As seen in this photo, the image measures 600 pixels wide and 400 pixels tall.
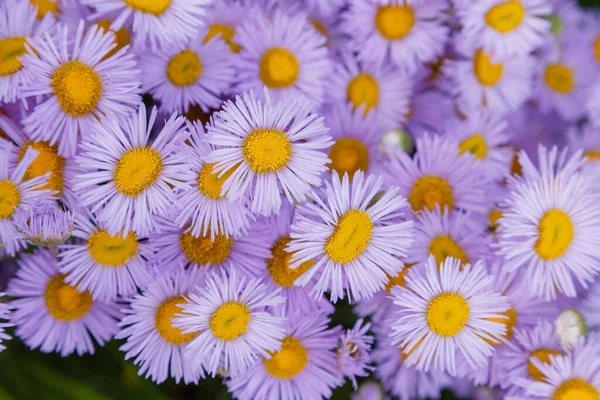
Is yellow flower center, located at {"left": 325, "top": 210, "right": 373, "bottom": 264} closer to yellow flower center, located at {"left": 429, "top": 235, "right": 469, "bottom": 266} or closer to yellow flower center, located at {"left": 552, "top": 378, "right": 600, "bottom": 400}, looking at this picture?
yellow flower center, located at {"left": 429, "top": 235, "right": 469, "bottom": 266}

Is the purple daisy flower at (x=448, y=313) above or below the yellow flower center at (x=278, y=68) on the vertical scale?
below

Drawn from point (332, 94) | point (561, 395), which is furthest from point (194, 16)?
point (561, 395)

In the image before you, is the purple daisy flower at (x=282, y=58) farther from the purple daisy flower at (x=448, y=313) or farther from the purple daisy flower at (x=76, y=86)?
the purple daisy flower at (x=448, y=313)

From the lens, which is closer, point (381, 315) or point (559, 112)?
point (381, 315)

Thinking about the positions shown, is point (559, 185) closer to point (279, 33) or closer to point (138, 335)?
point (279, 33)

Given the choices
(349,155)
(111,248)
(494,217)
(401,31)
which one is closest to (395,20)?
(401,31)

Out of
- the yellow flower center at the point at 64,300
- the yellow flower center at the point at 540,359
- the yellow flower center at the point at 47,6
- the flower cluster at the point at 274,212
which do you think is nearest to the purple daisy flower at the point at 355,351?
the flower cluster at the point at 274,212
